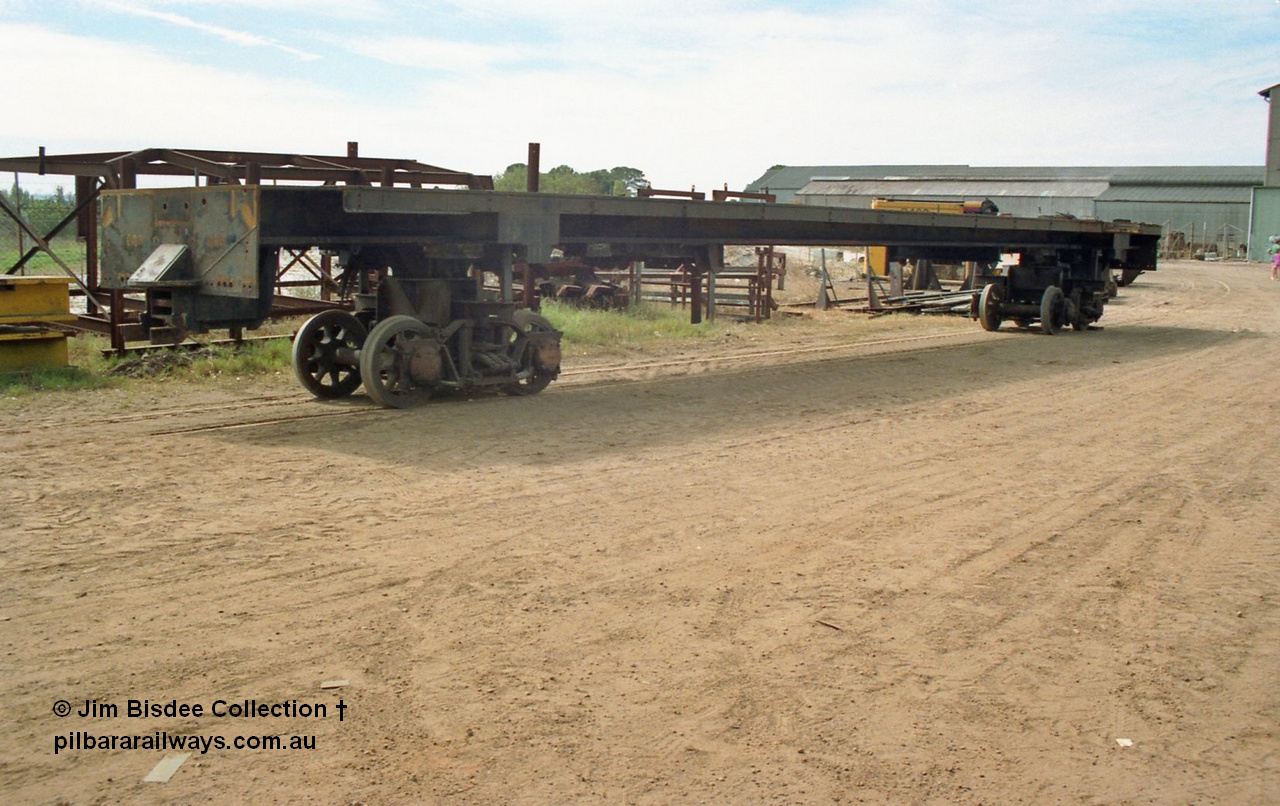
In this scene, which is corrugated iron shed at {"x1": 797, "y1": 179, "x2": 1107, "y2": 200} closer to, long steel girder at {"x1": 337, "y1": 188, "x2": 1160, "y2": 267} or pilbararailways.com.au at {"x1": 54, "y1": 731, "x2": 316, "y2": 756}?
long steel girder at {"x1": 337, "y1": 188, "x2": 1160, "y2": 267}

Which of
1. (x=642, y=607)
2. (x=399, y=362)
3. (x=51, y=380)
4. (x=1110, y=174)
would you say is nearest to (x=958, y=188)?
(x=1110, y=174)

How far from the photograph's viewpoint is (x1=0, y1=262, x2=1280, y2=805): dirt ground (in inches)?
155

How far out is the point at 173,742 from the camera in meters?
3.98

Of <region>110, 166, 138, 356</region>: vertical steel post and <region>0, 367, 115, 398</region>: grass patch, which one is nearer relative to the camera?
<region>0, 367, 115, 398</region>: grass patch

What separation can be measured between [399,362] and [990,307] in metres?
13.7

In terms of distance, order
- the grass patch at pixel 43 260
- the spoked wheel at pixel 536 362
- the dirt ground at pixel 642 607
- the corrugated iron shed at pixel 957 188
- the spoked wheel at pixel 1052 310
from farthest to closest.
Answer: the corrugated iron shed at pixel 957 188 < the grass patch at pixel 43 260 < the spoked wheel at pixel 1052 310 < the spoked wheel at pixel 536 362 < the dirt ground at pixel 642 607

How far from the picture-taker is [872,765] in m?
3.96

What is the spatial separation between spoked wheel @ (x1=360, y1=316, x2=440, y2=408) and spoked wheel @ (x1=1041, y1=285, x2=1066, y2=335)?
13.0 meters

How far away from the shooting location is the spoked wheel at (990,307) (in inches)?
836

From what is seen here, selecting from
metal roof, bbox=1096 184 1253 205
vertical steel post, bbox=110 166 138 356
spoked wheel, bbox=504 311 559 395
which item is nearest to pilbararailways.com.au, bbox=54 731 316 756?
spoked wheel, bbox=504 311 559 395

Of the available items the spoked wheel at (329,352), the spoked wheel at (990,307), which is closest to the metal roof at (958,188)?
the spoked wheel at (990,307)

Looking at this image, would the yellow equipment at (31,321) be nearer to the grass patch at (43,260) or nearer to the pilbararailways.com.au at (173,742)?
the pilbararailways.com.au at (173,742)

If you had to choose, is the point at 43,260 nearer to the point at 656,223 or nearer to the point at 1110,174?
the point at 656,223

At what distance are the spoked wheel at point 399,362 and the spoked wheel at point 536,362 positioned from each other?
3.87 ft
